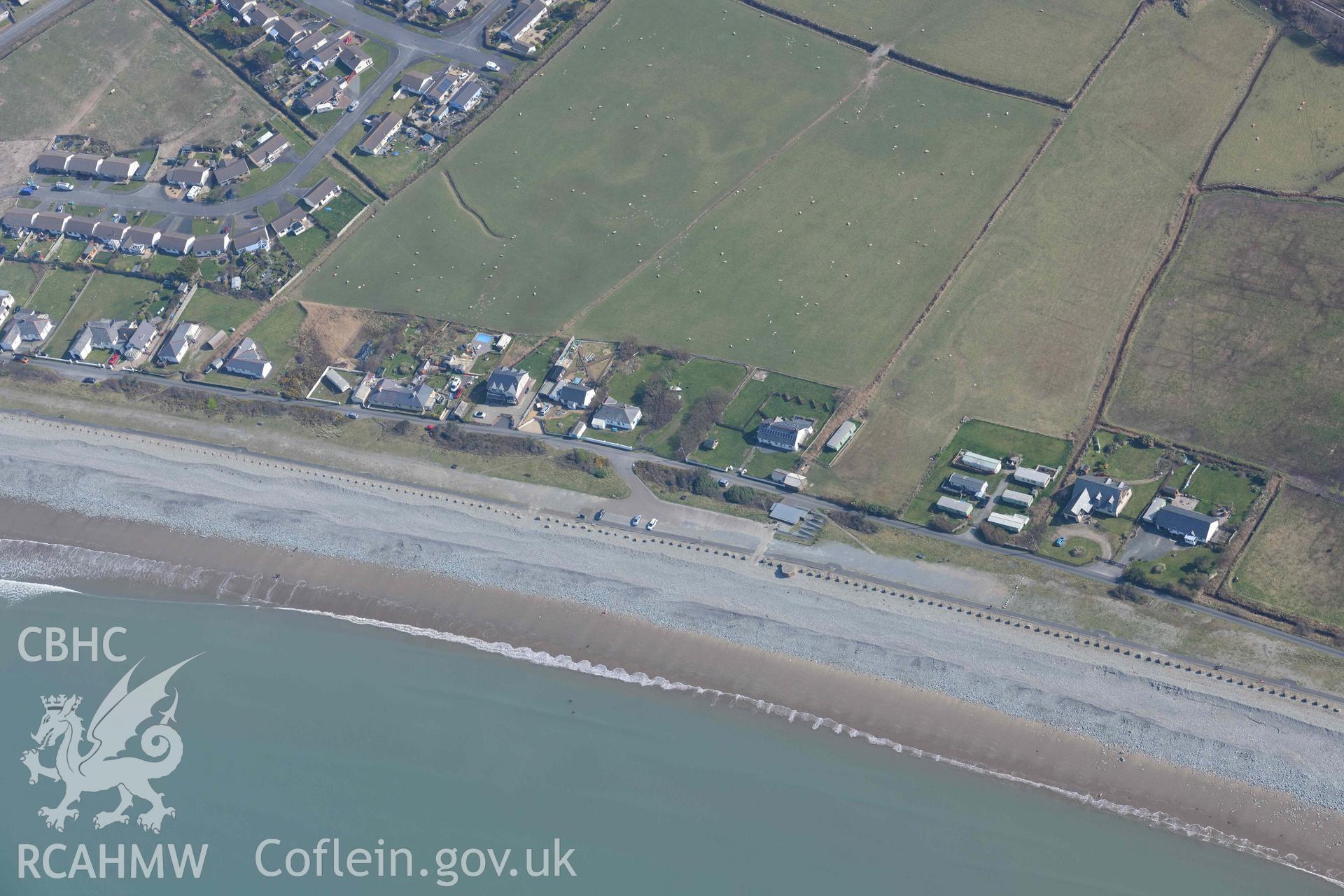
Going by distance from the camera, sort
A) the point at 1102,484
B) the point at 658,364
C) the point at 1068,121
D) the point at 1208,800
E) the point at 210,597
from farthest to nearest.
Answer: the point at 1068,121
the point at 658,364
the point at 210,597
the point at 1102,484
the point at 1208,800

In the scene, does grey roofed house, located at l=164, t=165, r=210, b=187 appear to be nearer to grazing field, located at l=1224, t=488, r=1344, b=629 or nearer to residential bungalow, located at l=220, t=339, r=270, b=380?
residential bungalow, located at l=220, t=339, r=270, b=380

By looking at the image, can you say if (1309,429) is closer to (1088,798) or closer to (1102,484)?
(1102,484)

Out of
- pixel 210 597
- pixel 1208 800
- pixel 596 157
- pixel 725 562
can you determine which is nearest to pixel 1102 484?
pixel 1208 800

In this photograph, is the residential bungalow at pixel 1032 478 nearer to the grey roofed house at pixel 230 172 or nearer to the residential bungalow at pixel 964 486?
the residential bungalow at pixel 964 486

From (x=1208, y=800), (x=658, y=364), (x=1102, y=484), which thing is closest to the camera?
(x=1208, y=800)

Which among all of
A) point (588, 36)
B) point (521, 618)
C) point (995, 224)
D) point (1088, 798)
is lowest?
point (1088, 798)

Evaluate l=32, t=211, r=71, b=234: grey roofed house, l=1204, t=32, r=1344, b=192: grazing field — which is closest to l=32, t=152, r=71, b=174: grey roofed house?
l=32, t=211, r=71, b=234: grey roofed house
